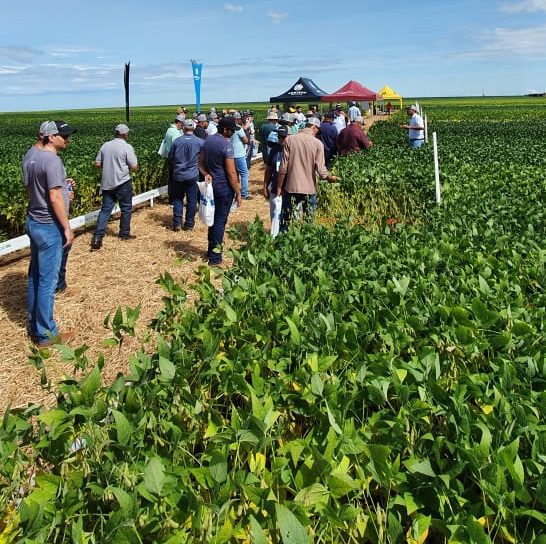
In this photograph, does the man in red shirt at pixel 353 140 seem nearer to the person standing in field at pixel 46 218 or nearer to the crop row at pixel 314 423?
the person standing in field at pixel 46 218

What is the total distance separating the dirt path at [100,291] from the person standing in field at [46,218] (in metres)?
0.41

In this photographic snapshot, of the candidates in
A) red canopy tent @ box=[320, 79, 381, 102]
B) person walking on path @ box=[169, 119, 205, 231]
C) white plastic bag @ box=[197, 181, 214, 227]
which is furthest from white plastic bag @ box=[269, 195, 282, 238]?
red canopy tent @ box=[320, 79, 381, 102]

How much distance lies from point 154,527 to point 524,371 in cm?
178

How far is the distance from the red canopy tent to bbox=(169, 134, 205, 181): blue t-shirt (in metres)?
29.4

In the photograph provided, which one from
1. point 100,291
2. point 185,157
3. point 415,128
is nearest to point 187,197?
point 185,157

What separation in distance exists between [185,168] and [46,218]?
4487 millimetres

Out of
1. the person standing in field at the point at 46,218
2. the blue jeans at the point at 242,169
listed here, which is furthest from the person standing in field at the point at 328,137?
the person standing in field at the point at 46,218

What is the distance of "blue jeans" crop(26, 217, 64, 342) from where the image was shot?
5.28m

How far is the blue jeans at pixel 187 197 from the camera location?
31.8 feet

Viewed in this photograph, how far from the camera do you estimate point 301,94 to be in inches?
1283

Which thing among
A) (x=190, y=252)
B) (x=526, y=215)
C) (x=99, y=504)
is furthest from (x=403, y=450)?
(x=190, y=252)

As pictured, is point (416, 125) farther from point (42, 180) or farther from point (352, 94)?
point (352, 94)

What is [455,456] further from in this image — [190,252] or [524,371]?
[190,252]

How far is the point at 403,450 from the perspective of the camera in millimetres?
2129
